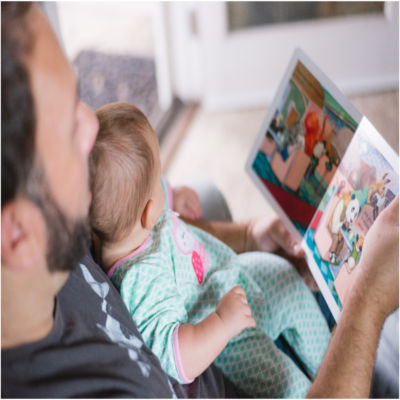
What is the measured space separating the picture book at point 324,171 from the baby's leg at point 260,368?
0.15 metres

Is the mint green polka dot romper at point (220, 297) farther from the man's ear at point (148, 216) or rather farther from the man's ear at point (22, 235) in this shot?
the man's ear at point (22, 235)

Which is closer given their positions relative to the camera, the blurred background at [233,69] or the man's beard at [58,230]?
the man's beard at [58,230]

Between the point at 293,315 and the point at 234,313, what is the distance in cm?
27

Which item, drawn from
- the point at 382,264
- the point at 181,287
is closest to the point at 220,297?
the point at 181,287

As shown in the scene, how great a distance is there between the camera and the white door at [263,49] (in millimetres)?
2619

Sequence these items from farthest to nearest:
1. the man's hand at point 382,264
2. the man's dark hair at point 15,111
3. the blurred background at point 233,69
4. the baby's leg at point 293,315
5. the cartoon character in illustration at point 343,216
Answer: the blurred background at point 233,69, the baby's leg at point 293,315, the cartoon character in illustration at point 343,216, the man's hand at point 382,264, the man's dark hair at point 15,111

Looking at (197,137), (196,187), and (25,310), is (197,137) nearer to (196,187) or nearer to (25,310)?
(196,187)

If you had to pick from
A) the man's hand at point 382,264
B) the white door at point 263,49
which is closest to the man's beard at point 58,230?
the man's hand at point 382,264

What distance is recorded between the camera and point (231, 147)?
8.30 ft

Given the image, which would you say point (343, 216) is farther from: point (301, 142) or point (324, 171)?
point (301, 142)

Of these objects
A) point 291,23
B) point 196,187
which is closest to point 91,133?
point 196,187

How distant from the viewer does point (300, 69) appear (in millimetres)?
1092

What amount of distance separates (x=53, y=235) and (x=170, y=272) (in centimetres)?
40

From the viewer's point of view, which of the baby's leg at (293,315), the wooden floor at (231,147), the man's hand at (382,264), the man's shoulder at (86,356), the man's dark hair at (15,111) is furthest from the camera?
the wooden floor at (231,147)
